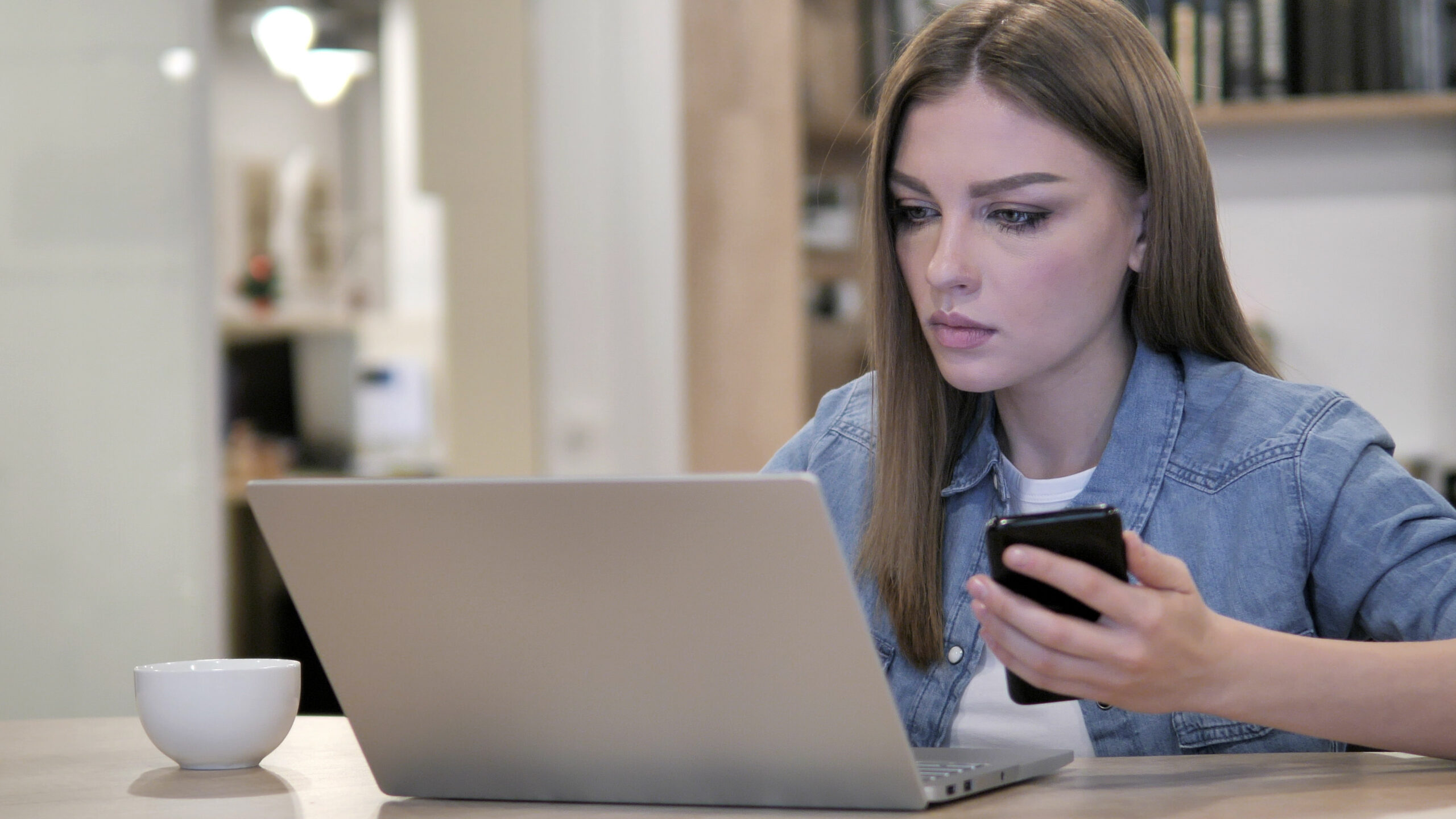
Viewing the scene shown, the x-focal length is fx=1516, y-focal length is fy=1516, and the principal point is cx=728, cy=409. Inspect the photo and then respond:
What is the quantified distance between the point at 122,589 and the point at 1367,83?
85.6 inches

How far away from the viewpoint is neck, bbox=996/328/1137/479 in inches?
51.1

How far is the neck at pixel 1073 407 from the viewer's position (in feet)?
4.25

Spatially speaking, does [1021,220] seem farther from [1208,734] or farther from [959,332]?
[1208,734]

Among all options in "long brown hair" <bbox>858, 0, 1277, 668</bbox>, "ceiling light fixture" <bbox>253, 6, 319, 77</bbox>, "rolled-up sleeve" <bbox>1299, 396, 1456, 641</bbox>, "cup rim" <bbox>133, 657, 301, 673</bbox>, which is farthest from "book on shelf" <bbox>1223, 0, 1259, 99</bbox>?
"ceiling light fixture" <bbox>253, 6, 319, 77</bbox>

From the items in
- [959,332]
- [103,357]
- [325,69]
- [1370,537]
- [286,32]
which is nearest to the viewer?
[1370,537]

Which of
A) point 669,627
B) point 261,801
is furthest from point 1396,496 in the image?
point 261,801

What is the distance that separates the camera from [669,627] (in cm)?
76

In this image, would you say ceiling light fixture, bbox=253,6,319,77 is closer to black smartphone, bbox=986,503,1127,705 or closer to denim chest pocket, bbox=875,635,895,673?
denim chest pocket, bbox=875,635,895,673

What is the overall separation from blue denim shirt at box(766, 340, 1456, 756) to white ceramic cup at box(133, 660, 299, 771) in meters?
0.50

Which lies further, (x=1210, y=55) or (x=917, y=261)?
(x=1210, y=55)

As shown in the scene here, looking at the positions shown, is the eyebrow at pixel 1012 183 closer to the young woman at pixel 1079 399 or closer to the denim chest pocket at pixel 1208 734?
the young woman at pixel 1079 399

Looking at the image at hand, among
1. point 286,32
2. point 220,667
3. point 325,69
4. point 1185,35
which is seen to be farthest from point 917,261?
point 325,69

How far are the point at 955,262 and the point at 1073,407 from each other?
22 cm

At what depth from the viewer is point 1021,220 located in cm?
118
